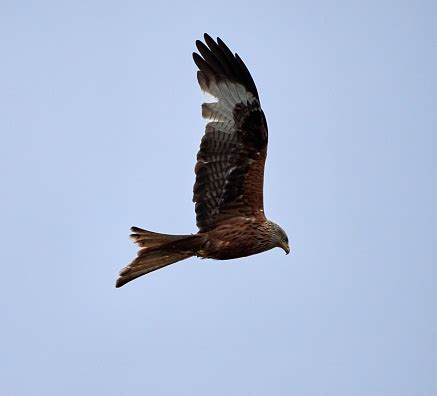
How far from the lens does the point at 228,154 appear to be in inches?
225

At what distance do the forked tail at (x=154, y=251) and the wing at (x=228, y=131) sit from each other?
49cm

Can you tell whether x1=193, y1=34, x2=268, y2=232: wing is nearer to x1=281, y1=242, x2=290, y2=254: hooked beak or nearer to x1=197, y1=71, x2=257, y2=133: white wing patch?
→ x1=197, y1=71, x2=257, y2=133: white wing patch

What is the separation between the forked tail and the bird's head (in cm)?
85

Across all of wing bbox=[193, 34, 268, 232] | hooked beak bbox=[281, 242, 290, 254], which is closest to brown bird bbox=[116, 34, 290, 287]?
wing bbox=[193, 34, 268, 232]

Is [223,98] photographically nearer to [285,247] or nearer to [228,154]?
[228,154]

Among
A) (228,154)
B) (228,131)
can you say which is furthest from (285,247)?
(228,131)

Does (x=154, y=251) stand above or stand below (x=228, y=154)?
below

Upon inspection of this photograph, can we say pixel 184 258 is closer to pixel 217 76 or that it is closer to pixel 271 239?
pixel 271 239

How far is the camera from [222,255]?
5719 millimetres

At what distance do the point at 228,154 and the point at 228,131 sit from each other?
25cm

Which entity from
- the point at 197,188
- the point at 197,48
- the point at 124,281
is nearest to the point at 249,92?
the point at 197,48

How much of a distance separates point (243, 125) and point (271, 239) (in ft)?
4.27

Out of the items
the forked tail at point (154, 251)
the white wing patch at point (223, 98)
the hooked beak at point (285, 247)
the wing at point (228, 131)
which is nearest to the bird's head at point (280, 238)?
the hooked beak at point (285, 247)

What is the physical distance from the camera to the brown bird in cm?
569
